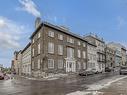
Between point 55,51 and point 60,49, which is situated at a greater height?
point 60,49

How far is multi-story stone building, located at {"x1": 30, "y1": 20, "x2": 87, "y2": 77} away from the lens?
46.4 metres

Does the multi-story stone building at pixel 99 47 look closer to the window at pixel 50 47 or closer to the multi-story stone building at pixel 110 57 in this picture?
the multi-story stone building at pixel 110 57

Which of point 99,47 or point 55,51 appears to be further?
point 99,47

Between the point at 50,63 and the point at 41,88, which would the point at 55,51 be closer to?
the point at 50,63

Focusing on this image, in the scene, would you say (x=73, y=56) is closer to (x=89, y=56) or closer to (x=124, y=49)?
(x=89, y=56)

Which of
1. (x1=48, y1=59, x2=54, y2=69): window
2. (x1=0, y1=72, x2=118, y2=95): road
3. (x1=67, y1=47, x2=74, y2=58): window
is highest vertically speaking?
(x1=67, y1=47, x2=74, y2=58): window

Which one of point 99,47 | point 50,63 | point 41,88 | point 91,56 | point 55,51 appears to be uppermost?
point 99,47

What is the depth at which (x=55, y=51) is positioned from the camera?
49.2 metres

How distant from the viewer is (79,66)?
60062 mm

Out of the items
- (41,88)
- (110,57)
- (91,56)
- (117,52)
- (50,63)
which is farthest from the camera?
(117,52)

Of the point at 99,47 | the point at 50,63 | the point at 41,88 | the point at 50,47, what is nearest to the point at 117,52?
the point at 99,47

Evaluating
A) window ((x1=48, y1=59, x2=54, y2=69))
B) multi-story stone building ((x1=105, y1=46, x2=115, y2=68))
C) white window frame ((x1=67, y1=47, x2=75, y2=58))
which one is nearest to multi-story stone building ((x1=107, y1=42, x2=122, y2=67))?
multi-story stone building ((x1=105, y1=46, x2=115, y2=68))

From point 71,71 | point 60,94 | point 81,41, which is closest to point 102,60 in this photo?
point 81,41

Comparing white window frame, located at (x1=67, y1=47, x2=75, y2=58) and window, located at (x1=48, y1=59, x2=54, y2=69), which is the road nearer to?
window, located at (x1=48, y1=59, x2=54, y2=69)
